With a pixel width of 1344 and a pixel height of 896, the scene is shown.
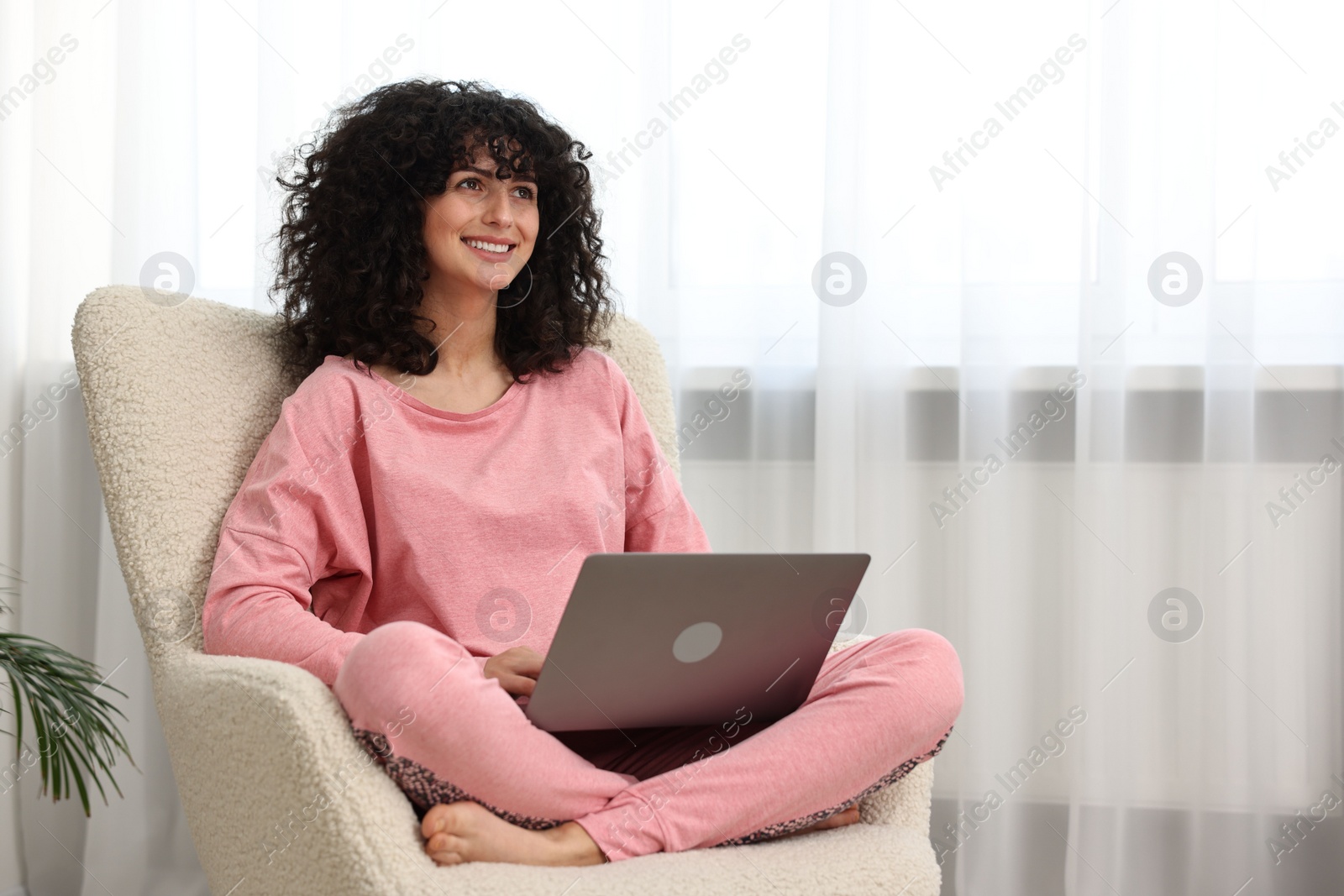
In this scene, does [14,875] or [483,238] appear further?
[14,875]

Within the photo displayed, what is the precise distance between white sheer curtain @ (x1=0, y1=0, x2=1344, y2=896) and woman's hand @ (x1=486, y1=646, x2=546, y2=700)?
2.23 feet

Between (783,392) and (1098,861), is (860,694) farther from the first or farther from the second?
(1098,861)

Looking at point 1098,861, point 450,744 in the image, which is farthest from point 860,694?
point 1098,861

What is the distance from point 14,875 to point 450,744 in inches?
52.9

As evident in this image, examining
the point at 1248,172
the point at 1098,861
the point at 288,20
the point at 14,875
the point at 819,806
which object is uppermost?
the point at 288,20

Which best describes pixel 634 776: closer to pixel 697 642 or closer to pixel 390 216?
pixel 697 642

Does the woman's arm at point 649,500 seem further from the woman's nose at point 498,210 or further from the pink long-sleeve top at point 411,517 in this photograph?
the woman's nose at point 498,210

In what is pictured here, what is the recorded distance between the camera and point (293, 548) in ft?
3.34

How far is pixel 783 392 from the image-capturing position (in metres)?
1.59

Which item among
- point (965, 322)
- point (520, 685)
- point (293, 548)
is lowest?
point (520, 685)

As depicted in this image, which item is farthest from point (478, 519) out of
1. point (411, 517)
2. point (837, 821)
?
point (837, 821)

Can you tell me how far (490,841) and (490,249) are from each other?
71 cm

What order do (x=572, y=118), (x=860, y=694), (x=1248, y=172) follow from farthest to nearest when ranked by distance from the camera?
(x=572, y=118), (x=1248, y=172), (x=860, y=694)

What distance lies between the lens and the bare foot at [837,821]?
0.91m
